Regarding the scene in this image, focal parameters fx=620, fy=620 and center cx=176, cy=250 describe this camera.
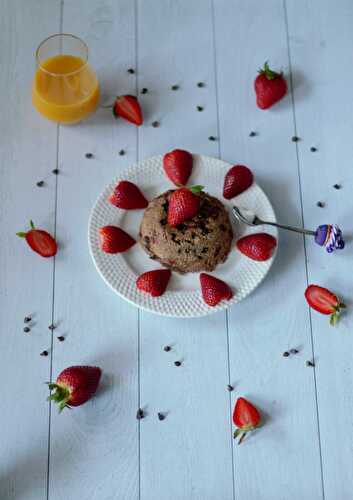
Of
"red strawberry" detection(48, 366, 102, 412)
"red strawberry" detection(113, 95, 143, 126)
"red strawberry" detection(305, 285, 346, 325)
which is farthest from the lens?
"red strawberry" detection(113, 95, 143, 126)

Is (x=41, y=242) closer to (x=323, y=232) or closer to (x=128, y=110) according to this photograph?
(x=128, y=110)

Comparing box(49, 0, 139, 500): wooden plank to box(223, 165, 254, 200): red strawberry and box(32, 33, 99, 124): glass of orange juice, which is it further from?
box(223, 165, 254, 200): red strawberry

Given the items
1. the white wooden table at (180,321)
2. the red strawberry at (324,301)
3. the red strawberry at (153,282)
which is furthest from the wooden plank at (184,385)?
the red strawberry at (324,301)

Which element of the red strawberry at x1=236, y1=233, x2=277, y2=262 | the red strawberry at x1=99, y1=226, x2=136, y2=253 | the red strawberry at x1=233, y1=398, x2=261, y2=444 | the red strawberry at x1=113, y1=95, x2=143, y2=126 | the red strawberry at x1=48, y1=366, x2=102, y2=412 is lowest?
the red strawberry at x1=233, y1=398, x2=261, y2=444

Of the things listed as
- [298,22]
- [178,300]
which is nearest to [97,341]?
[178,300]

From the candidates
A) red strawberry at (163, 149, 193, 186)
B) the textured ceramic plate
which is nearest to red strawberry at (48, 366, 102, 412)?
the textured ceramic plate

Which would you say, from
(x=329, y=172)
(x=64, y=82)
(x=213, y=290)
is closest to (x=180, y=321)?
(x=213, y=290)
